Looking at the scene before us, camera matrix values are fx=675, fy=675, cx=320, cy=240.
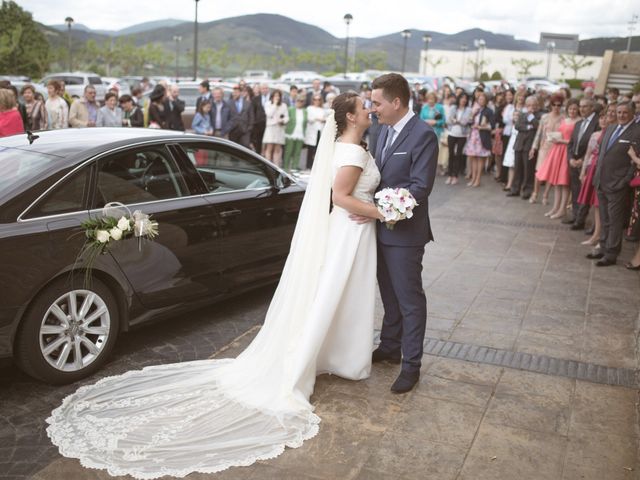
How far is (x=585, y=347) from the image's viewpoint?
19.0 feet

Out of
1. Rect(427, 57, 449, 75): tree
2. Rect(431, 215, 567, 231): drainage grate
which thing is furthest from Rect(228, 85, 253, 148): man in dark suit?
Rect(427, 57, 449, 75): tree

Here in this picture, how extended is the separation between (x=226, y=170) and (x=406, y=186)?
2.37 meters

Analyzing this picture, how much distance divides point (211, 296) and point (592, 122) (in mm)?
7225

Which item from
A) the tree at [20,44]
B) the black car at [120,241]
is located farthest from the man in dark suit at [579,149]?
the tree at [20,44]

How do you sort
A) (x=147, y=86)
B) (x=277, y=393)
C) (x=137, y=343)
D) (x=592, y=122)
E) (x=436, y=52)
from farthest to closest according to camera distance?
(x=436, y=52)
(x=147, y=86)
(x=592, y=122)
(x=137, y=343)
(x=277, y=393)

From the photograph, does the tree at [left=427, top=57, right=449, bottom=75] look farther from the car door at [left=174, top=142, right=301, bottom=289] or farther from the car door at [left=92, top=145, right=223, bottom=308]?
the car door at [left=92, top=145, right=223, bottom=308]

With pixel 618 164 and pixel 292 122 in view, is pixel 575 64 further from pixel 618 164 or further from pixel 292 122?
pixel 618 164

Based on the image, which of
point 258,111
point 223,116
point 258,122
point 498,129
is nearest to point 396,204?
point 223,116

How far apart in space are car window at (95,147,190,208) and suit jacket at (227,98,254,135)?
965 cm

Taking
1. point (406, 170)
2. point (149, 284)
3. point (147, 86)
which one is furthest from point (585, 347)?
point (147, 86)

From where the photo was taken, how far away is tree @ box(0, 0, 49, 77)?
154 feet

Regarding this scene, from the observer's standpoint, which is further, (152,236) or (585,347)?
(585,347)

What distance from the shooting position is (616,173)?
8562mm

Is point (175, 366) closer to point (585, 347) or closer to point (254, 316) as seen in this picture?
point (254, 316)
